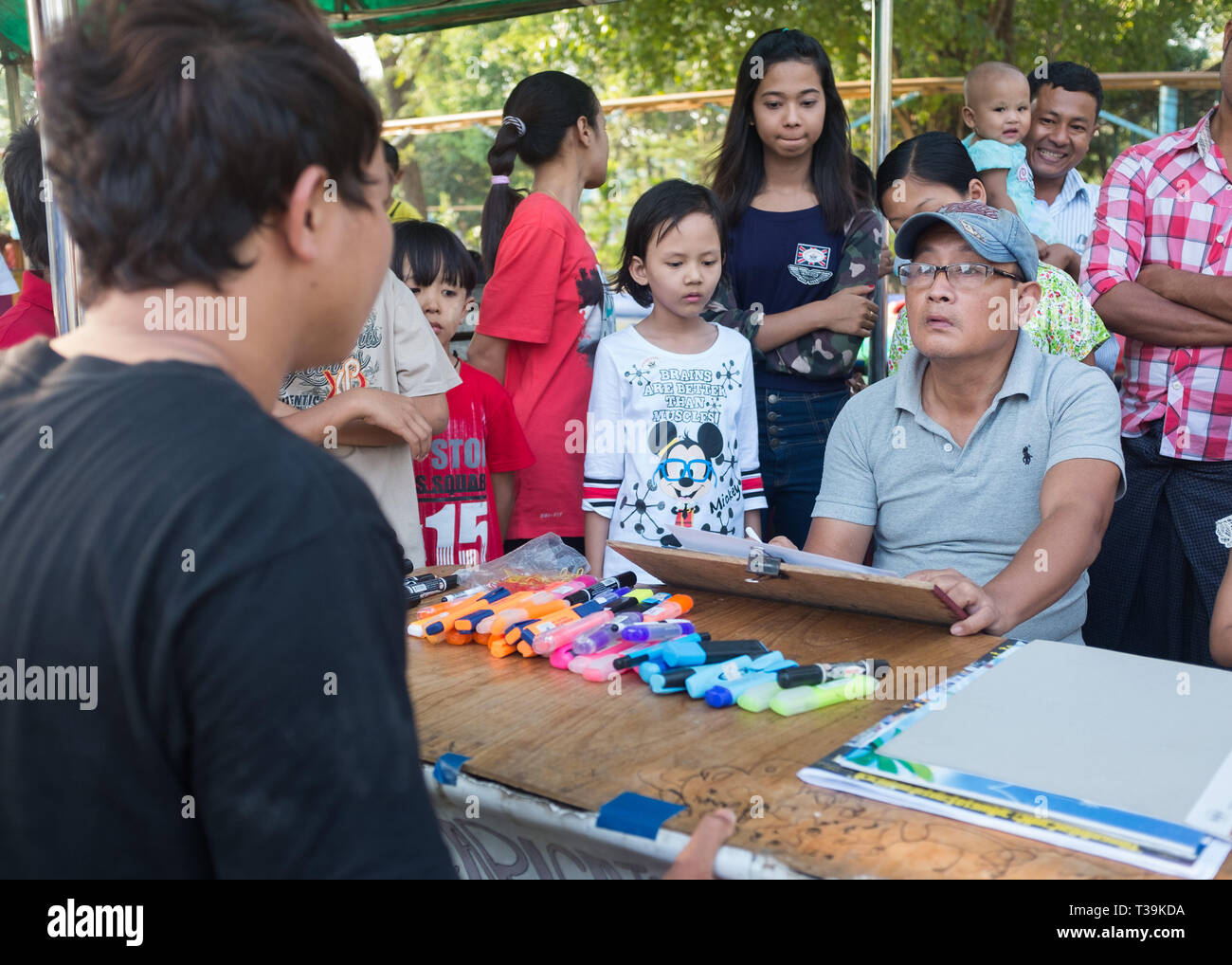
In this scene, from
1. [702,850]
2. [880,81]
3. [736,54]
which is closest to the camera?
[702,850]

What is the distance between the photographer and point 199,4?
86cm

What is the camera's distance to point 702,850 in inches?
44.0

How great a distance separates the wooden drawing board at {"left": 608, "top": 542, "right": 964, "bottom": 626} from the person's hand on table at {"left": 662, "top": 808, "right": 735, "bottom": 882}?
28.2 inches

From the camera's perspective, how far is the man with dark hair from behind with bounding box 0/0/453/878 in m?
0.74

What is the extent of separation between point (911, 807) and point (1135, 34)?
1321 cm

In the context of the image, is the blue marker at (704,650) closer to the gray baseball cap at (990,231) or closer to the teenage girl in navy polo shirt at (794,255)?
the gray baseball cap at (990,231)

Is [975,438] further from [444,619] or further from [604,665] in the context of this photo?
[444,619]

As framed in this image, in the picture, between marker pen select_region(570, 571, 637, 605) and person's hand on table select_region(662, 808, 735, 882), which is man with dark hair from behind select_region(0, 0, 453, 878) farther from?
marker pen select_region(570, 571, 637, 605)

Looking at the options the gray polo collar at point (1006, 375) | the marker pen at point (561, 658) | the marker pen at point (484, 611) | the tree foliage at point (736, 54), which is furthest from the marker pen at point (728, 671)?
the tree foliage at point (736, 54)

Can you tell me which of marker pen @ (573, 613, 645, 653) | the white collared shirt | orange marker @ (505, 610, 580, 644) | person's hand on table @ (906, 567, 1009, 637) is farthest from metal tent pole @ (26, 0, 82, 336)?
the white collared shirt

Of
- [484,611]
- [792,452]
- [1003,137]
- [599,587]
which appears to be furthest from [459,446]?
[1003,137]

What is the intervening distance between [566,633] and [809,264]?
184 centimetres

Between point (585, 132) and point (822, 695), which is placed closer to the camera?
point (822, 695)

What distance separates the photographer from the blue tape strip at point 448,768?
1415 mm
